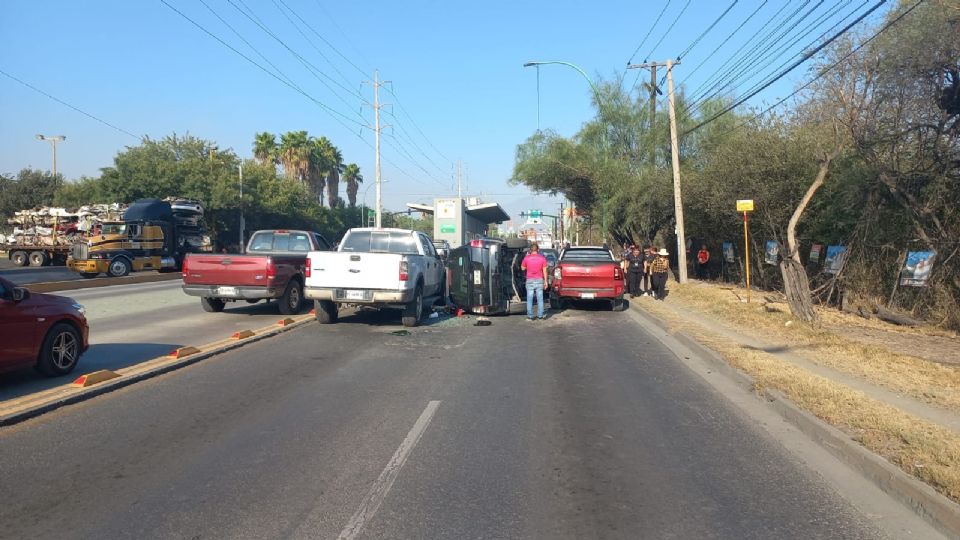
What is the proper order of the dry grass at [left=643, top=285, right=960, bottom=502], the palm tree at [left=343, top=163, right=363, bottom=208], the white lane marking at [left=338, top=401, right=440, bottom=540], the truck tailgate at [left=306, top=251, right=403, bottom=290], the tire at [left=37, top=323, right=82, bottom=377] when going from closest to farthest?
the white lane marking at [left=338, top=401, right=440, bottom=540] < the dry grass at [left=643, top=285, right=960, bottom=502] < the tire at [left=37, top=323, right=82, bottom=377] < the truck tailgate at [left=306, top=251, right=403, bottom=290] < the palm tree at [left=343, top=163, right=363, bottom=208]

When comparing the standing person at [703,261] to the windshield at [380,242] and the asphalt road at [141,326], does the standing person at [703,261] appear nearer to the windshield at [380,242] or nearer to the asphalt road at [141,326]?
the windshield at [380,242]

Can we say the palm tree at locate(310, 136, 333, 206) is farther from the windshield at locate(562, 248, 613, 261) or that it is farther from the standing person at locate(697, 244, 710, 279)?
the windshield at locate(562, 248, 613, 261)

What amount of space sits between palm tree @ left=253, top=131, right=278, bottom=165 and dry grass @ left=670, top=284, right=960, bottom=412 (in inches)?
2179

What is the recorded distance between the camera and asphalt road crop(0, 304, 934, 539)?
4.37 meters

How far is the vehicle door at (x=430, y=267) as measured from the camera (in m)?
14.8

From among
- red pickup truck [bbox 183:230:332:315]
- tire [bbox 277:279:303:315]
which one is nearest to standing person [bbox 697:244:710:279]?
tire [bbox 277:279:303:315]

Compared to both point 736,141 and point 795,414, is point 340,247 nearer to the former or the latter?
point 795,414

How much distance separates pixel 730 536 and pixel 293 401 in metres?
4.91

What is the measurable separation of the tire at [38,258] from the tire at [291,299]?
3029 centimetres

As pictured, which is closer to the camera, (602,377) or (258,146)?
A: (602,377)

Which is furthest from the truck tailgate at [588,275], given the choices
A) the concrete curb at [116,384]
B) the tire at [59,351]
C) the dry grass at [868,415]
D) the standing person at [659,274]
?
the tire at [59,351]

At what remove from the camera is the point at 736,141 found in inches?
818

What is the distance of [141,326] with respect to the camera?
13.2 meters

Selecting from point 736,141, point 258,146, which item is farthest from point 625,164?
point 258,146
